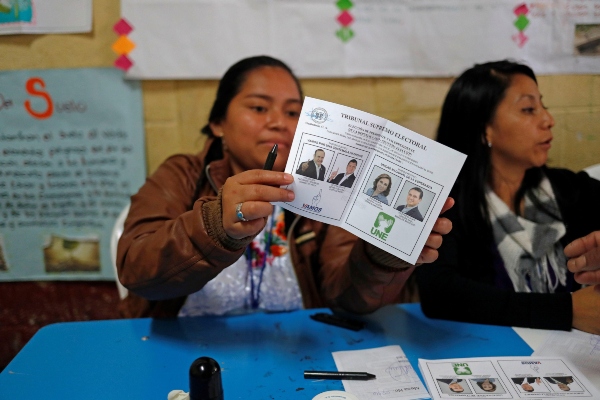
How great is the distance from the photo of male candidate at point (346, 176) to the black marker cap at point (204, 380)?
396 mm

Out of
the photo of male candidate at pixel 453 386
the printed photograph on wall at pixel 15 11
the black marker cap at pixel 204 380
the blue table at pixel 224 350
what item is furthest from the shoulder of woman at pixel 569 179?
the printed photograph on wall at pixel 15 11

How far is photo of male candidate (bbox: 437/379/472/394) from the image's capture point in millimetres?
839

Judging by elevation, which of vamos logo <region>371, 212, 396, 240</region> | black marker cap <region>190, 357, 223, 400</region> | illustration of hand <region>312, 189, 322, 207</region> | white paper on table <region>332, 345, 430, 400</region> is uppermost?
illustration of hand <region>312, 189, 322, 207</region>

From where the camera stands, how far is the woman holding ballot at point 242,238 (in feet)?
3.05

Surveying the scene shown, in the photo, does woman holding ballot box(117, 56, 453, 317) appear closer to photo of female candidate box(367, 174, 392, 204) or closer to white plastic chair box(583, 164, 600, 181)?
photo of female candidate box(367, 174, 392, 204)

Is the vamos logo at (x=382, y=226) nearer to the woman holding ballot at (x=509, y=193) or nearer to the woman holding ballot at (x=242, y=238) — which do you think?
the woman holding ballot at (x=242, y=238)

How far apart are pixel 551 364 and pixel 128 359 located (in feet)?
2.69

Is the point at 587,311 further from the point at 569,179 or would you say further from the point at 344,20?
the point at 344,20

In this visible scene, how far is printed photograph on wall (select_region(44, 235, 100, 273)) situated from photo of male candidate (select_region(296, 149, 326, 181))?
1.07 metres

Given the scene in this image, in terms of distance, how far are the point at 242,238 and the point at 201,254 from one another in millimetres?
102

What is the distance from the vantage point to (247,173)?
90cm

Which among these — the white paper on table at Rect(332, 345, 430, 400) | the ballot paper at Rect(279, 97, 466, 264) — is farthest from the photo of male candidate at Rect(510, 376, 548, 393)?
the ballot paper at Rect(279, 97, 466, 264)

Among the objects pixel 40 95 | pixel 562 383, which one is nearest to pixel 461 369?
pixel 562 383

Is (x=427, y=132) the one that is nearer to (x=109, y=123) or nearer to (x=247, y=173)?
(x=247, y=173)
